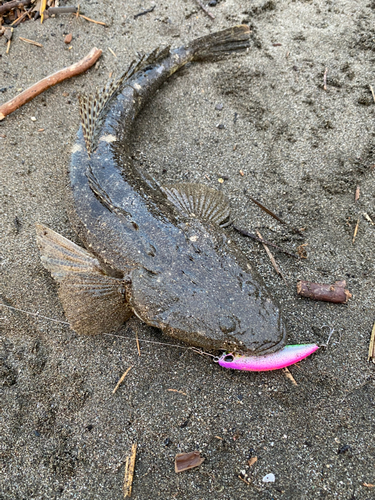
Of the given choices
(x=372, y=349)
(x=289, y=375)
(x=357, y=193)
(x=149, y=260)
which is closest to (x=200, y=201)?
(x=149, y=260)

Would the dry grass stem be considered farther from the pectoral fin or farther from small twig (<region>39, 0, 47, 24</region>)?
small twig (<region>39, 0, 47, 24</region>)

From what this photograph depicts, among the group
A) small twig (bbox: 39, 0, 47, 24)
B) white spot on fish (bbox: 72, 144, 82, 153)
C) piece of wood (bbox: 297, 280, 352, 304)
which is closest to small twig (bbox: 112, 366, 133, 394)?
piece of wood (bbox: 297, 280, 352, 304)

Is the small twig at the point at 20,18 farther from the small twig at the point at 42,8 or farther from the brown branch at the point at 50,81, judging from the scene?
the brown branch at the point at 50,81

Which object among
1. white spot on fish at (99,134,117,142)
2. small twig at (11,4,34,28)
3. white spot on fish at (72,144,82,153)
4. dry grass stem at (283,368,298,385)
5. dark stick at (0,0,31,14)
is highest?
dark stick at (0,0,31,14)

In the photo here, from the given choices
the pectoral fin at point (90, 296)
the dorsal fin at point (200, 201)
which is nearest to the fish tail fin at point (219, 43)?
the dorsal fin at point (200, 201)

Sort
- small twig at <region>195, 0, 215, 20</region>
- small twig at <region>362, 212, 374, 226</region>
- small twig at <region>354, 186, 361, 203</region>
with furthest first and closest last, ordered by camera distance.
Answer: small twig at <region>195, 0, 215, 20</region> < small twig at <region>354, 186, 361, 203</region> < small twig at <region>362, 212, 374, 226</region>
